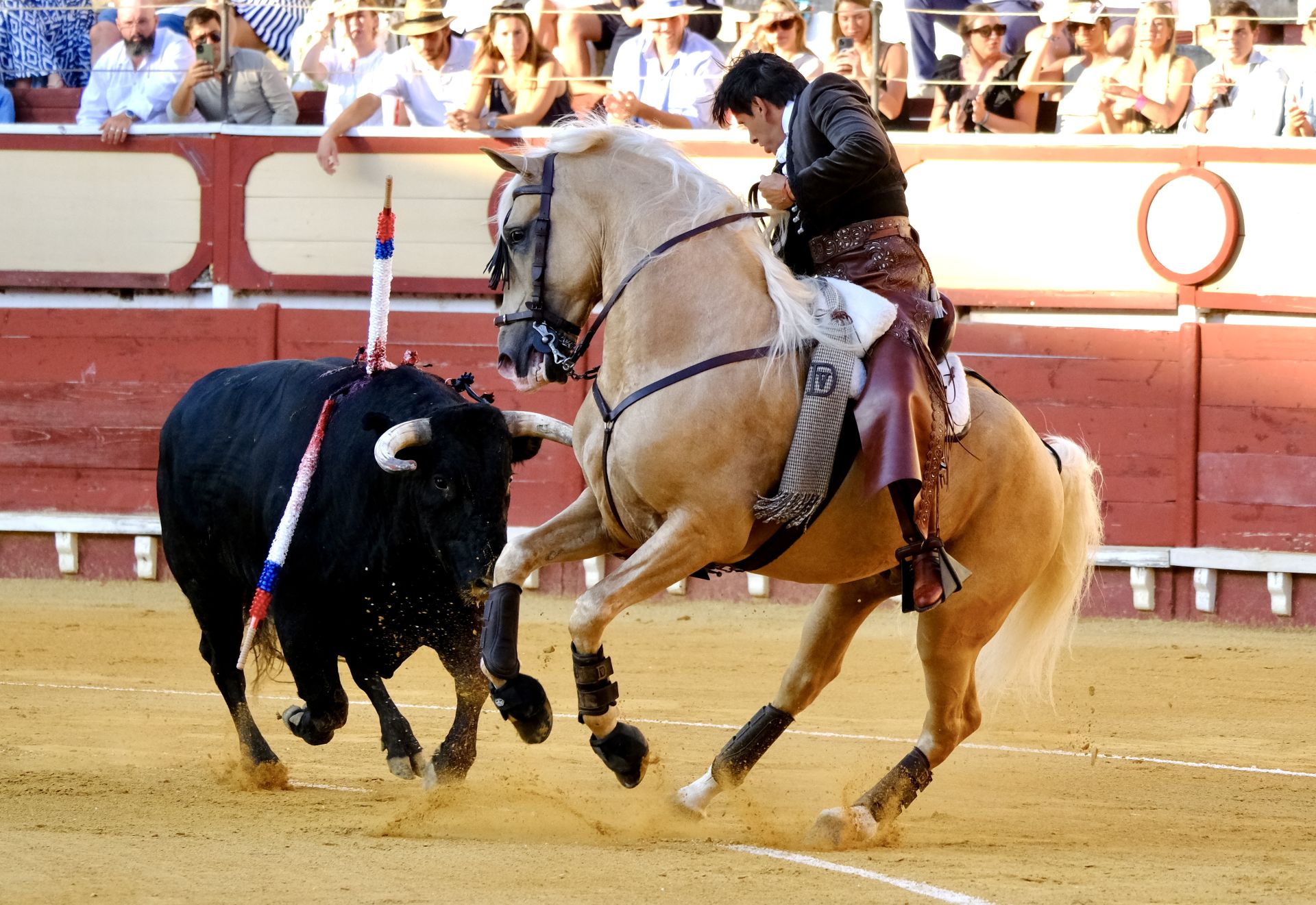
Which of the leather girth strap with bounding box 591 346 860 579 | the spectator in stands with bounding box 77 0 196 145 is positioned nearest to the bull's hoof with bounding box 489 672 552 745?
the leather girth strap with bounding box 591 346 860 579

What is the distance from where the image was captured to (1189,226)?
28.6ft

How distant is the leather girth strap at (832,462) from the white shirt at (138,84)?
6620mm

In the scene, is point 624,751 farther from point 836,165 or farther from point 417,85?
point 417,85

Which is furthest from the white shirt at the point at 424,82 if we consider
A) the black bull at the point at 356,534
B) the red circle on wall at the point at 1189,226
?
the black bull at the point at 356,534

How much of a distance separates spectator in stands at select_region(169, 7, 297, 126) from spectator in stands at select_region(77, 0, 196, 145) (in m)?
0.09

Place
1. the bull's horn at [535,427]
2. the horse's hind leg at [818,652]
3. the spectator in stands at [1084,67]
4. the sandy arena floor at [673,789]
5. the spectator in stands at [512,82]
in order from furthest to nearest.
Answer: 1. the spectator in stands at [512,82]
2. the spectator in stands at [1084,67]
3. the bull's horn at [535,427]
4. the horse's hind leg at [818,652]
5. the sandy arena floor at [673,789]

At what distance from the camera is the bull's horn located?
5176mm

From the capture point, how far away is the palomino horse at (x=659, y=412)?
3.94 m

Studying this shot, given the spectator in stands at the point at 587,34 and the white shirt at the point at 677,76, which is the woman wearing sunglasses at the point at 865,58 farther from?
the spectator in stands at the point at 587,34

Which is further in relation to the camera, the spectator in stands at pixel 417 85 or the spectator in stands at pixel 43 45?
the spectator in stands at pixel 43 45

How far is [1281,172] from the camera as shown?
8570mm

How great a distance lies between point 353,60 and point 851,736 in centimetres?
538

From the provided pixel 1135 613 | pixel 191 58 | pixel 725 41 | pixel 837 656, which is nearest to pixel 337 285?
pixel 191 58

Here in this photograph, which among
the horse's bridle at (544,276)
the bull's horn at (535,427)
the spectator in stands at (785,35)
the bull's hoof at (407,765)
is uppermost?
the spectator in stands at (785,35)
